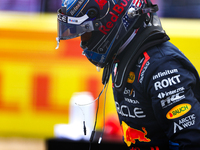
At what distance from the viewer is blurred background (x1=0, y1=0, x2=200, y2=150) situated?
14.2 feet

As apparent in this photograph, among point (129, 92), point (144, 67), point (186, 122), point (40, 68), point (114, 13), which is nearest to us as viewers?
point (186, 122)

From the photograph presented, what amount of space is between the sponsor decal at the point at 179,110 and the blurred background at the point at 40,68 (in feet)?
9.36

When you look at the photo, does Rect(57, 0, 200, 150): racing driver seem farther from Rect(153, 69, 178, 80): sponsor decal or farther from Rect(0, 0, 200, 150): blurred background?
Rect(0, 0, 200, 150): blurred background

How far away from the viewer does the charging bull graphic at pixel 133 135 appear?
165 cm

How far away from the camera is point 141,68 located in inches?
61.2

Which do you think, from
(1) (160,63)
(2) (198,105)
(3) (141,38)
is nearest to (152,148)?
(2) (198,105)

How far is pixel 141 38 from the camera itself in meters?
1.63

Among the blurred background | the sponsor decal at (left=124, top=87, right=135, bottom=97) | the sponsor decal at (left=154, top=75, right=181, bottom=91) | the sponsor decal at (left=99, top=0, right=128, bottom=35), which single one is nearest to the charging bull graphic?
the sponsor decal at (left=124, top=87, right=135, bottom=97)

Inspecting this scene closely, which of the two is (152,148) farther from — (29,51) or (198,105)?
(29,51)

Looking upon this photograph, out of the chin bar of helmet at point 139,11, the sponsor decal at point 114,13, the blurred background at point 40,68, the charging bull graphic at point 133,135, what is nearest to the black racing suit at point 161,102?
the charging bull graphic at point 133,135

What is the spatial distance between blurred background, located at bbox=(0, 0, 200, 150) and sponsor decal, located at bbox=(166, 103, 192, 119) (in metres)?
2.85

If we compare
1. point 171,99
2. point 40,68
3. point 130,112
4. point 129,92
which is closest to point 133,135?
point 130,112

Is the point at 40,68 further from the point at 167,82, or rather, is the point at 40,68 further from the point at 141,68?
the point at 167,82

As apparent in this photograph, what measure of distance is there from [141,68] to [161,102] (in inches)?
8.3
